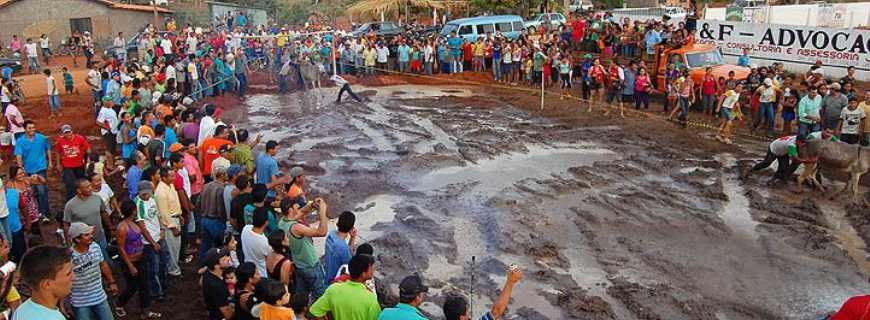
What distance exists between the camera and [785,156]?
1273 cm

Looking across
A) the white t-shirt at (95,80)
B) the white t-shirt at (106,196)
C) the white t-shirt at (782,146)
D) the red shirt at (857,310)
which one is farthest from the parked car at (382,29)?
the red shirt at (857,310)

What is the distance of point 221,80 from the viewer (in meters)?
22.6

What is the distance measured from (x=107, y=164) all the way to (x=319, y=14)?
112ft

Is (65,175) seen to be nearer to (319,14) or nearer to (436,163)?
(436,163)

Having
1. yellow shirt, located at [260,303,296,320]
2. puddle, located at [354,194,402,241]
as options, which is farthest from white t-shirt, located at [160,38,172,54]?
yellow shirt, located at [260,303,296,320]

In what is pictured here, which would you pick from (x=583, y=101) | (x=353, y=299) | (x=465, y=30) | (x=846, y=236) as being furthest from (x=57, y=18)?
(x=846, y=236)

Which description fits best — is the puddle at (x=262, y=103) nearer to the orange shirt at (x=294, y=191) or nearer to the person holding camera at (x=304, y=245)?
the orange shirt at (x=294, y=191)

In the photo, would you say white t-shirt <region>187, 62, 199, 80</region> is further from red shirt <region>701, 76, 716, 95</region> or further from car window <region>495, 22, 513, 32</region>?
red shirt <region>701, 76, 716, 95</region>

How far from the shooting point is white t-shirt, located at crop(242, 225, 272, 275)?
6840mm

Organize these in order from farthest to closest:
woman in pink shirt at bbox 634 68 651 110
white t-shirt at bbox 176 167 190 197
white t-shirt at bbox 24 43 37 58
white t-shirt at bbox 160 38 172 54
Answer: white t-shirt at bbox 24 43 37 58 < white t-shirt at bbox 160 38 172 54 < woman in pink shirt at bbox 634 68 651 110 < white t-shirt at bbox 176 167 190 197

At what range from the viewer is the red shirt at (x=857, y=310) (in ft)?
18.0

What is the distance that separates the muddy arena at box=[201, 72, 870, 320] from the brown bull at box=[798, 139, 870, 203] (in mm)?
542

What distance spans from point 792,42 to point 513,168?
12097mm

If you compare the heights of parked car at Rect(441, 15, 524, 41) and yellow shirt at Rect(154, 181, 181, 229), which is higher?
parked car at Rect(441, 15, 524, 41)
